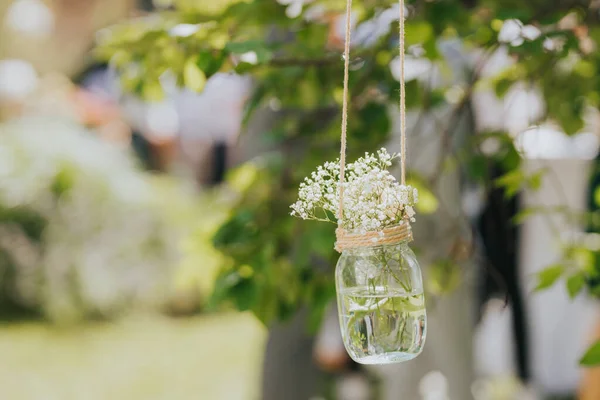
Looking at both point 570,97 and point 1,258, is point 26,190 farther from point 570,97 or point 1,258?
point 570,97

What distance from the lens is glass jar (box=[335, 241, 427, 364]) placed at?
2.72 ft

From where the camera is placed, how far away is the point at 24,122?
491 centimetres

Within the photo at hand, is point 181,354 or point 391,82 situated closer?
point 391,82

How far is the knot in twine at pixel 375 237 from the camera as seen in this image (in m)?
0.82

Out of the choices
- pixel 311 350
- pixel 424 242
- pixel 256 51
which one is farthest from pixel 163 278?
pixel 256 51

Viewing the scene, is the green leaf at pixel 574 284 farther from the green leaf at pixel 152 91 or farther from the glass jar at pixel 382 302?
the green leaf at pixel 152 91

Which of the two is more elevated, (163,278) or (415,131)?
(415,131)

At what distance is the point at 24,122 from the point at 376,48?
4.09 metres

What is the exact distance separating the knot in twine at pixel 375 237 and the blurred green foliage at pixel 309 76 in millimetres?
398

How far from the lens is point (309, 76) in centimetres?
140

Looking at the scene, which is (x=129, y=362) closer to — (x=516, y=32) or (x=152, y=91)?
(x=152, y=91)

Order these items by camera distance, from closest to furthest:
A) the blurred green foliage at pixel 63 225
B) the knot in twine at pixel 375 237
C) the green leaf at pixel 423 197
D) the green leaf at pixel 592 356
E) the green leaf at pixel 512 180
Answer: the knot in twine at pixel 375 237, the green leaf at pixel 592 356, the green leaf at pixel 512 180, the green leaf at pixel 423 197, the blurred green foliage at pixel 63 225

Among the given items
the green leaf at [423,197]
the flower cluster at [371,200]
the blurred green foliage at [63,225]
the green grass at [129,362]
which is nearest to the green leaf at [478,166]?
the green leaf at [423,197]

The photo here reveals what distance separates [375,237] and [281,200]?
0.74 metres
